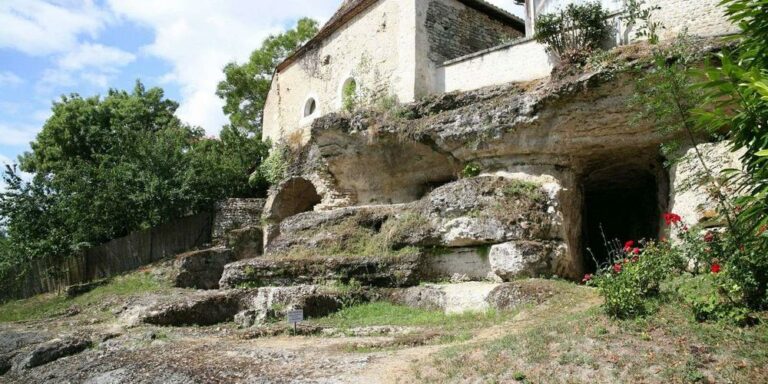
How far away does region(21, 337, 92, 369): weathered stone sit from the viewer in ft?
31.5

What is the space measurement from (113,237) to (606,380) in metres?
19.9

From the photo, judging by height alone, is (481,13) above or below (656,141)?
above

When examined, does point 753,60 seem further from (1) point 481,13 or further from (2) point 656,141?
(1) point 481,13

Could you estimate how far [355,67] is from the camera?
19.6 meters

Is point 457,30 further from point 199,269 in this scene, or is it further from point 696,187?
point 199,269

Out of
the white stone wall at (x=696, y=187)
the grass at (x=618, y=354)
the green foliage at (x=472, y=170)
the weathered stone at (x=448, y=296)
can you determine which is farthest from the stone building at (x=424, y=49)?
the grass at (x=618, y=354)

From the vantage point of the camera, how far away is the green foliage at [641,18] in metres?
12.8

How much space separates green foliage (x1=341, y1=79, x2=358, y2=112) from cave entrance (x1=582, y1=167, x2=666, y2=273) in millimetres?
7805

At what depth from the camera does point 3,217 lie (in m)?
20.2

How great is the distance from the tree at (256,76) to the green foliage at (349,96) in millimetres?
10808

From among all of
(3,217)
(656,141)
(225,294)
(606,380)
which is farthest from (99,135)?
(606,380)

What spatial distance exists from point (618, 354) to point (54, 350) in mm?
9152

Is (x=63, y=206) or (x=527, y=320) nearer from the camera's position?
(x=527, y=320)

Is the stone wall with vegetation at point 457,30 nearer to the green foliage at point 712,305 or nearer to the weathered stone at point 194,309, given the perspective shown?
the weathered stone at point 194,309
